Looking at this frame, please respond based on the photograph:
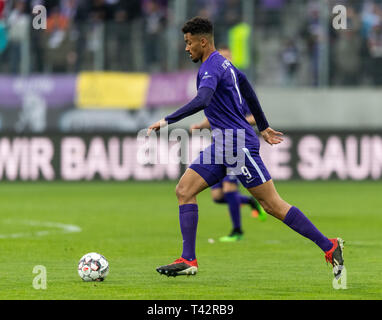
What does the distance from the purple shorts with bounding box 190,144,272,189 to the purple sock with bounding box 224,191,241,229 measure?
4.19 metres

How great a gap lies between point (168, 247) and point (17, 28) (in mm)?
15609

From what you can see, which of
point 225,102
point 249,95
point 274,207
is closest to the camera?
point 274,207

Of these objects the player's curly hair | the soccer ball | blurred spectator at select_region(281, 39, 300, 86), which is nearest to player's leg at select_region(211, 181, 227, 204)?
the player's curly hair

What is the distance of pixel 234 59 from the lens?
2634 centimetres

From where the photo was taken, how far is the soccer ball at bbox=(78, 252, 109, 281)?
9.05 m

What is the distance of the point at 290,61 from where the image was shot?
27.1 m

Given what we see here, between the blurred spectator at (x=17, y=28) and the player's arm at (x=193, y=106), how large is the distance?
18441 millimetres

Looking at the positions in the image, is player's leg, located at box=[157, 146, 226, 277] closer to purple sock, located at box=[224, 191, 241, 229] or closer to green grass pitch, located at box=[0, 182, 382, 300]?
green grass pitch, located at box=[0, 182, 382, 300]

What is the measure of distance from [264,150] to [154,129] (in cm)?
1726

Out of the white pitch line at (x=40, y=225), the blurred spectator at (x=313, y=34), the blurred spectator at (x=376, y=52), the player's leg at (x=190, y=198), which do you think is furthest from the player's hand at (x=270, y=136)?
the blurred spectator at (x=376, y=52)

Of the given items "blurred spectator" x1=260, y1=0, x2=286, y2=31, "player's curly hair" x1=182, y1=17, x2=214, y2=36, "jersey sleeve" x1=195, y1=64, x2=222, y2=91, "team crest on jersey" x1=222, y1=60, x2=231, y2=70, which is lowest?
"jersey sleeve" x1=195, y1=64, x2=222, y2=91

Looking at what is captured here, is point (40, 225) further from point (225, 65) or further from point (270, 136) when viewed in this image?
point (225, 65)

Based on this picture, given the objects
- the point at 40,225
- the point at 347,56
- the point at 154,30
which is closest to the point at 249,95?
the point at 40,225
